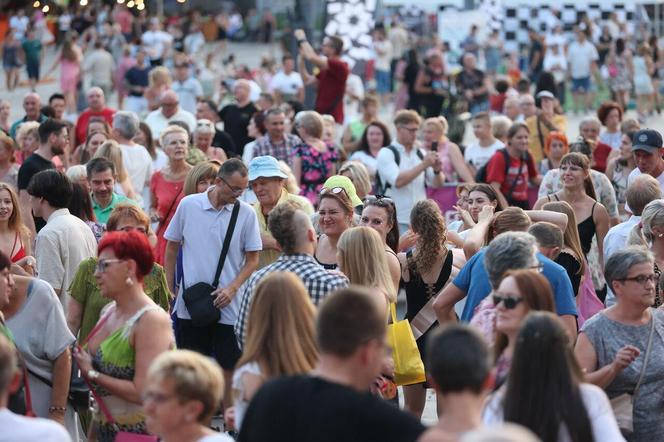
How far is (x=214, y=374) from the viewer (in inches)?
170

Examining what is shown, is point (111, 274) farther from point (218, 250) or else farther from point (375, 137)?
point (375, 137)

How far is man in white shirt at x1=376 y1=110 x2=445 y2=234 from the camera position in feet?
37.4

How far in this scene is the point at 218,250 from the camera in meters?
7.79

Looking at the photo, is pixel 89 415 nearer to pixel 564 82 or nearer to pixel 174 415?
pixel 174 415

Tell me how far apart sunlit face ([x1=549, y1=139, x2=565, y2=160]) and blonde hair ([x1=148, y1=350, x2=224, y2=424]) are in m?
8.39

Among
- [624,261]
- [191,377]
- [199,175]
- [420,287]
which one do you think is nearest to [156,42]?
[199,175]

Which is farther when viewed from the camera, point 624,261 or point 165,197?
point 165,197

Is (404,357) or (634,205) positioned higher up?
(634,205)

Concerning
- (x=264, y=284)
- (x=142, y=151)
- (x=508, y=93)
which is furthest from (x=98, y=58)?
(x=264, y=284)

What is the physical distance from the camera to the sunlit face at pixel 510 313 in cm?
494

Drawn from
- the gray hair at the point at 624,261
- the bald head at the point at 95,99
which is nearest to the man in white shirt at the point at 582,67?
the bald head at the point at 95,99

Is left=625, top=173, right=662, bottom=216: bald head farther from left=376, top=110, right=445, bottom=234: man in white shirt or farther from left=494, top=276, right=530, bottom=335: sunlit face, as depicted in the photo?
left=494, top=276, right=530, bottom=335: sunlit face

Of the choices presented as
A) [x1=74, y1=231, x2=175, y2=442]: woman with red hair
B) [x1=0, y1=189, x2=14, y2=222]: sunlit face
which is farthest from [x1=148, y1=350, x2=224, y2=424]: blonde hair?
[x1=0, y1=189, x2=14, y2=222]: sunlit face

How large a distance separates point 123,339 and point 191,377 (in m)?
1.33
